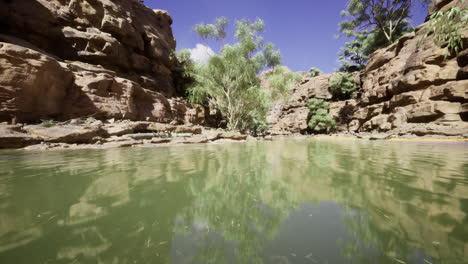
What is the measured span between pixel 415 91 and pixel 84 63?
2455cm

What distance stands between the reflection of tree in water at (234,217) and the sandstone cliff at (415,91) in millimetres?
10147

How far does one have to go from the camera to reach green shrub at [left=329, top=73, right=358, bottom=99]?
24555 mm

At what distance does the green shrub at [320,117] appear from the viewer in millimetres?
23672

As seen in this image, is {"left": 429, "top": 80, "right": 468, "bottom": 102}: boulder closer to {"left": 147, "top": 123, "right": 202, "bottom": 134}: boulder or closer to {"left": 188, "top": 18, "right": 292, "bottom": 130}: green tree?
{"left": 188, "top": 18, "right": 292, "bottom": 130}: green tree

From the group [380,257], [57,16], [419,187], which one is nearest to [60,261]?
[380,257]

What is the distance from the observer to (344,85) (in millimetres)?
25047

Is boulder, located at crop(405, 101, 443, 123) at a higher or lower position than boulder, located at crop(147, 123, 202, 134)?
higher

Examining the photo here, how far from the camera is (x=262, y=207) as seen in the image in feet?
4.97

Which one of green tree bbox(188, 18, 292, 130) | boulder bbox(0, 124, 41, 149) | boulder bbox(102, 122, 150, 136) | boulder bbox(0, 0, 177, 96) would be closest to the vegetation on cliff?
green tree bbox(188, 18, 292, 130)

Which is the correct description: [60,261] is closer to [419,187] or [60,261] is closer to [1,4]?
[419,187]

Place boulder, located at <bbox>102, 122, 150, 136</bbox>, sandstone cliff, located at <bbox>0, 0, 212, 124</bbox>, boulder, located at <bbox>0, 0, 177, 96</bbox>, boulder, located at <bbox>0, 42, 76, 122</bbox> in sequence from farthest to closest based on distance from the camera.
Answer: boulder, located at <bbox>0, 0, 177, 96</bbox> < boulder, located at <bbox>102, 122, 150, 136</bbox> < sandstone cliff, located at <bbox>0, 0, 212, 124</bbox> < boulder, located at <bbox>0, 42, 76, 122</bbox>

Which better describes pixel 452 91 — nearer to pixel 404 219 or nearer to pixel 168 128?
pixel 404 219

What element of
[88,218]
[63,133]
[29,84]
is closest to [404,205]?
[88,218]

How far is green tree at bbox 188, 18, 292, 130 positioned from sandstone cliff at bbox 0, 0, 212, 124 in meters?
2.96
